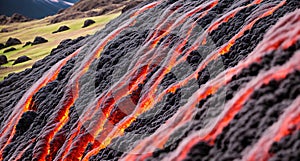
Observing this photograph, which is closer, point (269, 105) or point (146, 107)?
point (269, 105)

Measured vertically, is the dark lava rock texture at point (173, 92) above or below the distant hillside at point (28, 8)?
below

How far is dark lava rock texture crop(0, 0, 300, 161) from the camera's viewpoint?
3.08 metres

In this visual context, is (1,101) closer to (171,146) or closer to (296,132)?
(171,146)

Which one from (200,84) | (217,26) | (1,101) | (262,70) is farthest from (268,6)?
(1,101)

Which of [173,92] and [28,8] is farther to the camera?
[28,8]

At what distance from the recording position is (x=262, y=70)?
11.0ft

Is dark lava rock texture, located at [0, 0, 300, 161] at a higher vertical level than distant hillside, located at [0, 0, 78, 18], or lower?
lower

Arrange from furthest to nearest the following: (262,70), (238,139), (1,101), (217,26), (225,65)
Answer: (1,101) < (217,26) < (225,65) < (262,70) < (238,139)

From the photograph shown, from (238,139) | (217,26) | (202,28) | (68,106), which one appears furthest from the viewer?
(68,106)

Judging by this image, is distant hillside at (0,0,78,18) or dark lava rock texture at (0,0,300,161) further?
A: distant hillside at (0,0,78,18)

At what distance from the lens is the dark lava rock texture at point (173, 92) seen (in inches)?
121

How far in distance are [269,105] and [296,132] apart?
429 millimetres

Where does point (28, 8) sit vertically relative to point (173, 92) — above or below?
above

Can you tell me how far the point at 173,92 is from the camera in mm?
4832
